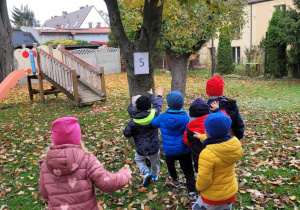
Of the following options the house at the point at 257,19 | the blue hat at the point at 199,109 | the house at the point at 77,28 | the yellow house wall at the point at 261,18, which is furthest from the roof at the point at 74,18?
the blue hat at the point at 199,109

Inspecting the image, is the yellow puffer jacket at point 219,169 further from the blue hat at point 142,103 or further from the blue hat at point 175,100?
the blue hat at point 142,103

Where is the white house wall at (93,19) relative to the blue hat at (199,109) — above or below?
above

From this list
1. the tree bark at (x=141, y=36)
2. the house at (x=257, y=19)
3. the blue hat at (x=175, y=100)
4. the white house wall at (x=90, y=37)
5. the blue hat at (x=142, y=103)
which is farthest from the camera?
the white house wall at (x=90, y=37)

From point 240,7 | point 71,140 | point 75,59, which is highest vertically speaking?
point 240,7

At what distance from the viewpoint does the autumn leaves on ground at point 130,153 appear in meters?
4.00

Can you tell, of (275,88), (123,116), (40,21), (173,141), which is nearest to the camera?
(173,141)

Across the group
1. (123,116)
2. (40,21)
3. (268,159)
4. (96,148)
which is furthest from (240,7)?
(40,21)

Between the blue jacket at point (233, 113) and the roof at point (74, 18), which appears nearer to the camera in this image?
the blue jacket at point (233, 113)

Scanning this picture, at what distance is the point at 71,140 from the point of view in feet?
7.54

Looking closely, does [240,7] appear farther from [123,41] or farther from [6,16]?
[6,16]

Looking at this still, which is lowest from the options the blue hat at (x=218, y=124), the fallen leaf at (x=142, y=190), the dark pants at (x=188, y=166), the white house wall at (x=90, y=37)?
the fallen leaf at (x=142, y=190)

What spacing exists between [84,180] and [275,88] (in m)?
14.3

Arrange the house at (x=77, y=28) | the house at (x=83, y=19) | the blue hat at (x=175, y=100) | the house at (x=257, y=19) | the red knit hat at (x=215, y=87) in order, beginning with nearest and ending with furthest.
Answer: the blue hat at (x=175, y=100)
the red knit hat at (x=215, y=87)
the house at (x=257, y=19)
the house at (x=77, y=28)
the house at (x=83, y=19)

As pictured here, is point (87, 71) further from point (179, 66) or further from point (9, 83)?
point (179, 66)
